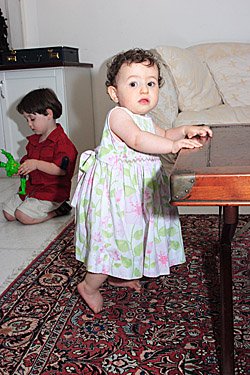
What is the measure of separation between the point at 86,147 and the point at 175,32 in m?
1.05

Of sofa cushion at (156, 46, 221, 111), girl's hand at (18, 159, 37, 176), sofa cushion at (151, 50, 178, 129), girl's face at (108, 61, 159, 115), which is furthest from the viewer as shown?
sofa cushion at (156, 46, 221, 111)

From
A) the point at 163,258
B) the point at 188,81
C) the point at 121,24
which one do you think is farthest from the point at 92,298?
the point at 121,24

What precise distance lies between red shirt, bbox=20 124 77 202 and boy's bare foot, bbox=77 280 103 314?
95 centimetres

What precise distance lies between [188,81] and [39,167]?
112cm

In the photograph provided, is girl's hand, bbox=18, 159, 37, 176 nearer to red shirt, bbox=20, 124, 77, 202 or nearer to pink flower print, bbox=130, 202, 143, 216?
red shirt, bbox=20, 124, 77, 202

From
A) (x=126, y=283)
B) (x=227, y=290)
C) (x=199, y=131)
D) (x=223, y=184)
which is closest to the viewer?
(x=223, y=184)

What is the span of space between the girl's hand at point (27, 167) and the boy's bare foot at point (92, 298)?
0.92 m

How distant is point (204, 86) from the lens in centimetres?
302

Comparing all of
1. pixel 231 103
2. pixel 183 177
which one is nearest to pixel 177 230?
pixel 183 177

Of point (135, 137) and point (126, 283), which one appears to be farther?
point (126, 283)

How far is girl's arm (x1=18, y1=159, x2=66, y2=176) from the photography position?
2.27 m

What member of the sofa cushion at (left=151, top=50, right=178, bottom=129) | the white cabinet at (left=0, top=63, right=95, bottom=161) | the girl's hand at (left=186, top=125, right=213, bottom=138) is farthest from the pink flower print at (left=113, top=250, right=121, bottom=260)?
the white cabinet at (left=0, top=63, right=95, bottom=161)

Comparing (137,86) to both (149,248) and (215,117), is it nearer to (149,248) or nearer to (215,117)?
(149,248)

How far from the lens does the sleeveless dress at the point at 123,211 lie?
1.38 meters
